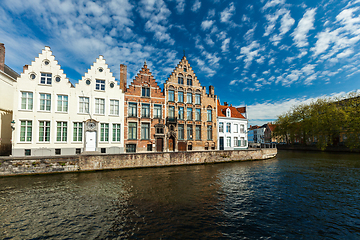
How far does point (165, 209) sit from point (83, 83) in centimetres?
2305

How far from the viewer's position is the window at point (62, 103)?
899 inches

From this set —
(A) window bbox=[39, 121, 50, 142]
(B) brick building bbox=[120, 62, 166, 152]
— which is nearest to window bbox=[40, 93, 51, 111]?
(A) window bbox=[39, 121, 50, 142]

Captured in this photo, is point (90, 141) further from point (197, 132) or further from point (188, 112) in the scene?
point (197, 132)

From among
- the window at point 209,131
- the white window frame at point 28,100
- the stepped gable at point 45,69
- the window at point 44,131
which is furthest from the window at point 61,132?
the window at point 209,131

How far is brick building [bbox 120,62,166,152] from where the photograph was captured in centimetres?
2655

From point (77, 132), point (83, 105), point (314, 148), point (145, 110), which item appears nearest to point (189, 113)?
point (145, 110)

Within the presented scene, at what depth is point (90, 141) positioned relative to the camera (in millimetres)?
23609

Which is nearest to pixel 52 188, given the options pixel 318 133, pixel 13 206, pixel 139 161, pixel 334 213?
pixel 13 206

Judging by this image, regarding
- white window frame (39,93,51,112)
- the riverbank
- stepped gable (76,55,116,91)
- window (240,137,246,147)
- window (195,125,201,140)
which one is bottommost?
the riverbank

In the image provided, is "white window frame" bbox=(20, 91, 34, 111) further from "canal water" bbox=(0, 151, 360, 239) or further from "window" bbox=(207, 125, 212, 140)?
"window" bbox=(207, 125, 212, 140)

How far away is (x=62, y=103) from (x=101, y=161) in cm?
1139

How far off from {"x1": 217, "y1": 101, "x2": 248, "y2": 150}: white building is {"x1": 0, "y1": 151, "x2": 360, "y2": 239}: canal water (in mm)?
20089

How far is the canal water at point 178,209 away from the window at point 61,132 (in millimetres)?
8643

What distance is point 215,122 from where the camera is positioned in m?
33.4
